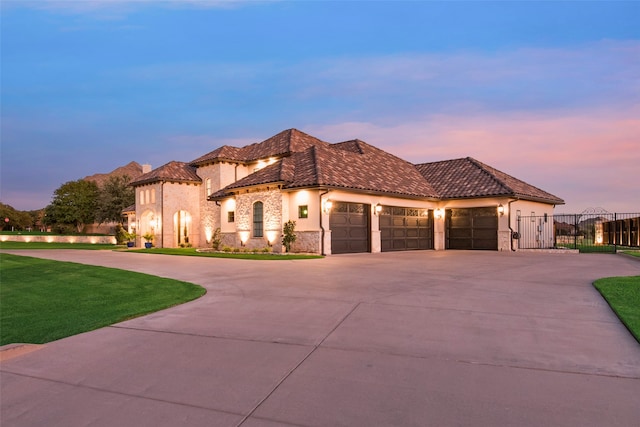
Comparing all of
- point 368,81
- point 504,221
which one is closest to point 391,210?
point 504,221

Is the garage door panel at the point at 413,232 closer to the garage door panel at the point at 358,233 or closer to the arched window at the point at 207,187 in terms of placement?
the garage door panel at the point at 358,233

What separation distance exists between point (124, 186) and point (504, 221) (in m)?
50.3

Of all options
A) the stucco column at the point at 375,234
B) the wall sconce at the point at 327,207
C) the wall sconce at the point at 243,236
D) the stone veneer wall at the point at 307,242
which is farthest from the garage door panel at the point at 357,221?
the wall sconce at the point at 243,236

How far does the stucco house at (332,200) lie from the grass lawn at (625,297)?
1305 centimetres

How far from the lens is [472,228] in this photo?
26.1 meters

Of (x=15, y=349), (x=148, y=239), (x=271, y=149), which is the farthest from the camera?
(x=148, y=239)

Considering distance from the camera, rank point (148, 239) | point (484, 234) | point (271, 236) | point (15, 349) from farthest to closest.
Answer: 1. point (148, 239)
2. point (484, 234)
3. point (271, 236)
4. point (15, 349)

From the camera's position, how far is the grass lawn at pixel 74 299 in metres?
5.67

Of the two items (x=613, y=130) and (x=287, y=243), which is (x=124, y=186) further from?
(x=613, y=130)

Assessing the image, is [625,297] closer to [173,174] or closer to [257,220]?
[257,220]

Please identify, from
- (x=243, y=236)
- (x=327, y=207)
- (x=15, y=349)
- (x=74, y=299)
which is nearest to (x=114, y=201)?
(x=243, y=236)

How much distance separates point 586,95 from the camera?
72.6 ft

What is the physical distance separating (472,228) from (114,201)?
159ft

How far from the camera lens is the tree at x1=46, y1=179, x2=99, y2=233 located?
6562 cm
